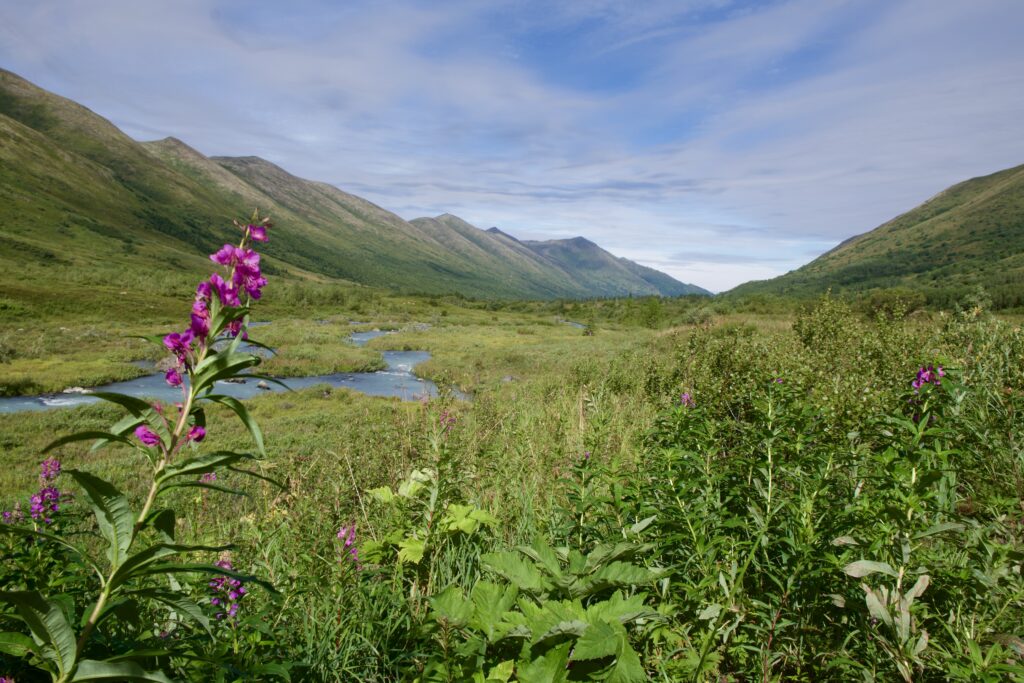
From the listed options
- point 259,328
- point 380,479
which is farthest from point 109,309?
point 380,479

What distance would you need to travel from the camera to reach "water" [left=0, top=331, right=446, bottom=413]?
19188 mm

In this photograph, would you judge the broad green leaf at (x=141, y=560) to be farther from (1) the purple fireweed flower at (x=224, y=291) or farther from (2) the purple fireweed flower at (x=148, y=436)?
(1) the purple fireweed flower at (x=224, y=291)

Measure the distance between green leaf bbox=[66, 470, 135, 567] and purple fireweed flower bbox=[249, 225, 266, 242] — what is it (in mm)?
855

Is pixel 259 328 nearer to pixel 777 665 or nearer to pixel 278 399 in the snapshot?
pixel 278 399

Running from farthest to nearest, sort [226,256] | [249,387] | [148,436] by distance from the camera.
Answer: [249,387]
[226,256]
[148,436]

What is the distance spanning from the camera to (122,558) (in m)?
1.28

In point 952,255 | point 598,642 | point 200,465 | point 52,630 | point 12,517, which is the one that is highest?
point 952,255

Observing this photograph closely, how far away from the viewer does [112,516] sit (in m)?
1.30

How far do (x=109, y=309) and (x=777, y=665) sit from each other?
2207 inches

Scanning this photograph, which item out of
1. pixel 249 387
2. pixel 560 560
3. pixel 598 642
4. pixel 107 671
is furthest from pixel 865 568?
pixel 249 387

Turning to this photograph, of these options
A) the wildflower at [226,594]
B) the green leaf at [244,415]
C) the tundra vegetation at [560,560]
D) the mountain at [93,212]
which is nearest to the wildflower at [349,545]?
the tundra vegetation at [560,560]

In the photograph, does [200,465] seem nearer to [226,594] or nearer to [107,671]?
[107,671]

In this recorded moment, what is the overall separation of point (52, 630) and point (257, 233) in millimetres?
1252

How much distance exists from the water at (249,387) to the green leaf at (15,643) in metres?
14.6
